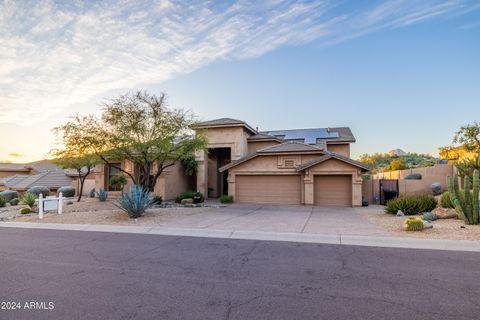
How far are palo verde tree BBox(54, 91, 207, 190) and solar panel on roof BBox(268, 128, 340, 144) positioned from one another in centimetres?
1729

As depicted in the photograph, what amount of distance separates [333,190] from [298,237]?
510 inches

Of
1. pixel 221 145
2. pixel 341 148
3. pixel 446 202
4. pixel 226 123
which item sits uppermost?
pixel 226 123

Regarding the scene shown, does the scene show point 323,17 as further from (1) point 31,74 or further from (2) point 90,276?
(1) point 31,74

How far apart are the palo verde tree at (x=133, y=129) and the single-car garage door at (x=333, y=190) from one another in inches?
453

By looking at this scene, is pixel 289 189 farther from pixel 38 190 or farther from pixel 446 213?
pixel 38 190

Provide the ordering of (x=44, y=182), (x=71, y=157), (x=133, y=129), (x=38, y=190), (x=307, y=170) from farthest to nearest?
(x=44, y=182) < (x=38, y=190) < (x=307, y=170) < (x=71, y=157) < (x=133, y=129)

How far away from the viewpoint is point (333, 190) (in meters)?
21.5

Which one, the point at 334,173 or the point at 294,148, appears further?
the point at 294,148

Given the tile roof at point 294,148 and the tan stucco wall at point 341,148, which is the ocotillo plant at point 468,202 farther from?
the tan stucco wall at point 341,148

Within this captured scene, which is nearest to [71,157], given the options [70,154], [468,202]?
[70,154]

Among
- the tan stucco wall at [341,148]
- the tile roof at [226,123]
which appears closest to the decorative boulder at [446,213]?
the tan stucco wall at [341,148]

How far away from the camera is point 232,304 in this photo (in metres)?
4.47

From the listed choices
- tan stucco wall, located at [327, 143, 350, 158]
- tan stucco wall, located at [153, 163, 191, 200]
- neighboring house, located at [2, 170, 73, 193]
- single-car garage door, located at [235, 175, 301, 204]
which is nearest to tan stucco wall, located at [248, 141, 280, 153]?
single-car garage door, located at [235, 175, 301, 204]

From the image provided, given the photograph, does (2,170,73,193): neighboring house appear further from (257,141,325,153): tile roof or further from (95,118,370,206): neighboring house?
(257,141,325,153): tile roof
